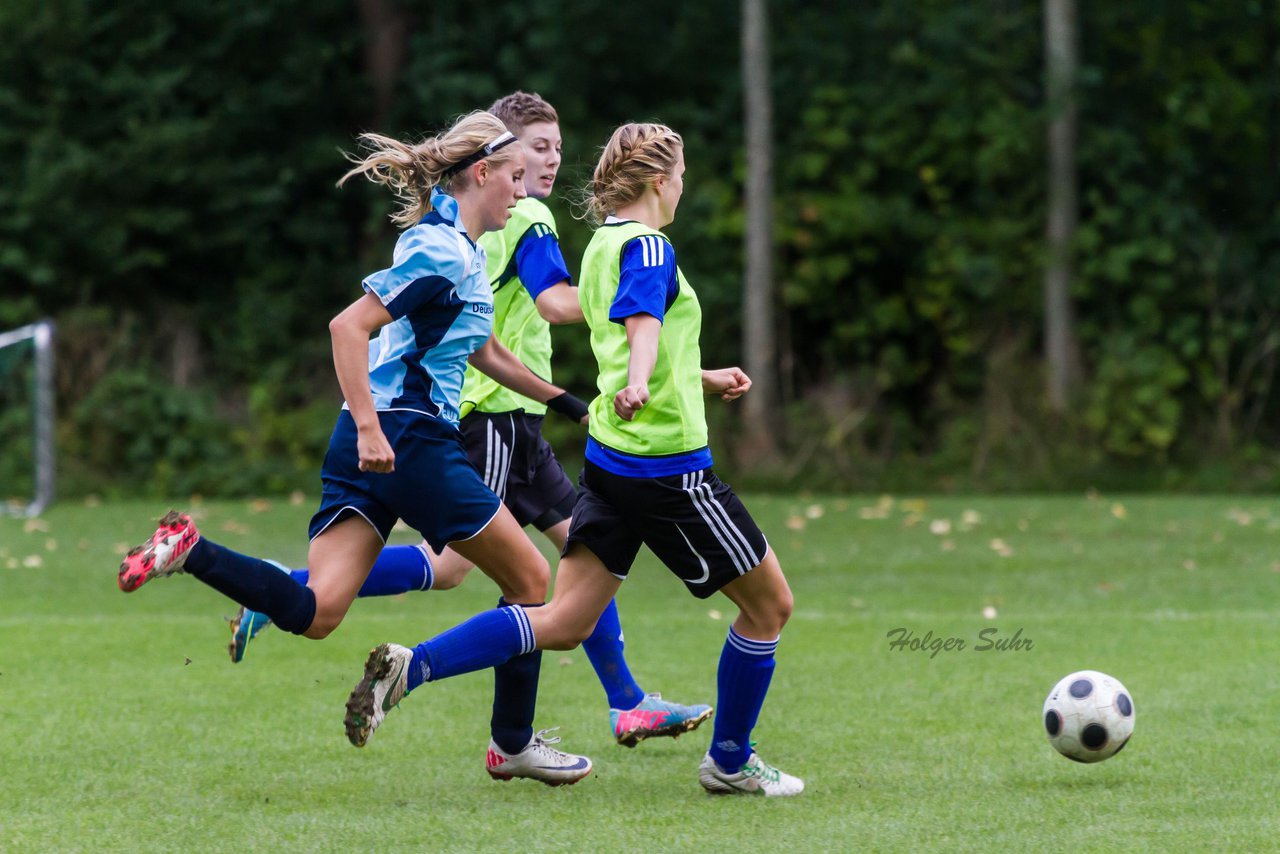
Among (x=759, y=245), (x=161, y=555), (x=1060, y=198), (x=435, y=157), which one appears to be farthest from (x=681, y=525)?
(x=1060, y=198)

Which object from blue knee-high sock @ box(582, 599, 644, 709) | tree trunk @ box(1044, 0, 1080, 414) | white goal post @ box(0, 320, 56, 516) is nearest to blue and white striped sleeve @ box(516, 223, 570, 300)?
blue knee-high sock @ box(582, 599, 644, 709)

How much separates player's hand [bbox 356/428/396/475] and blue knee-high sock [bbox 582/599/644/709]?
114 centimetres

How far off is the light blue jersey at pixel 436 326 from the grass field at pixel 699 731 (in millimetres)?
1146

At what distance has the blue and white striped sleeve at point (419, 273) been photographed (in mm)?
4410

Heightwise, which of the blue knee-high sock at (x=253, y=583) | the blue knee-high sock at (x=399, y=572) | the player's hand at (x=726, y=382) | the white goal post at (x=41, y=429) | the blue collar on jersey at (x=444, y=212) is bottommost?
the white goal post at (x=41, y=429)

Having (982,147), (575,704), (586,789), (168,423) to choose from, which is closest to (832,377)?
(982,147)

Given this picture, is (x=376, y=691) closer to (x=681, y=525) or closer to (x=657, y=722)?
(x=681, y=525)

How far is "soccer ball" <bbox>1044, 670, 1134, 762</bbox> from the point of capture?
4738 millimetres

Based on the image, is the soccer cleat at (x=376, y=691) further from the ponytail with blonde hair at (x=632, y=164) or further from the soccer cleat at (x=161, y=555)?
the ponytail with blonde hair at (x=632, y=164)

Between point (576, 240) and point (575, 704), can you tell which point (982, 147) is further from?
point (575, 704)

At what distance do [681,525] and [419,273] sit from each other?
0.98 m

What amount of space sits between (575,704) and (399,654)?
1772 millimetres

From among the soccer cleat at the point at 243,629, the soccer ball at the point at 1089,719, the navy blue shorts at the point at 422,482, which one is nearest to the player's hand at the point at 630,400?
the navy blue shorts at the point at 422,482

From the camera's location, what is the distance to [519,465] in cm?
538
